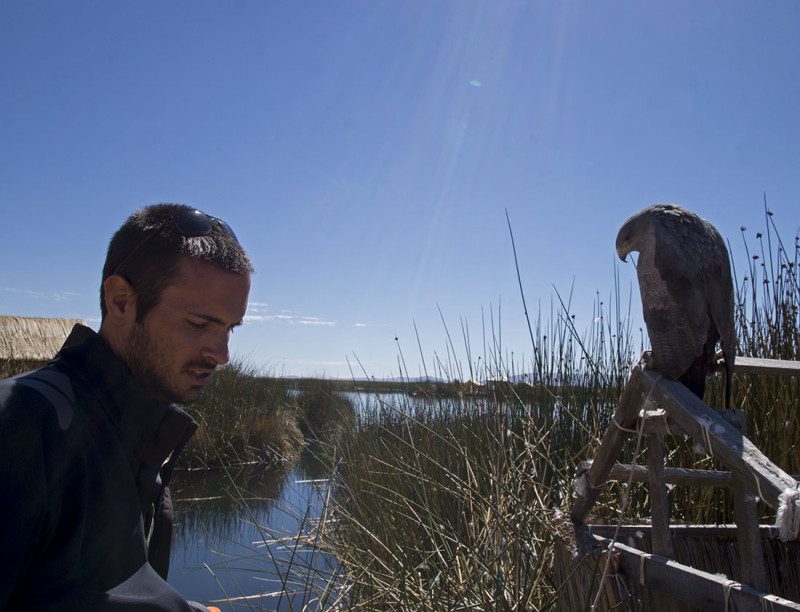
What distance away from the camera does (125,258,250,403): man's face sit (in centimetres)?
88

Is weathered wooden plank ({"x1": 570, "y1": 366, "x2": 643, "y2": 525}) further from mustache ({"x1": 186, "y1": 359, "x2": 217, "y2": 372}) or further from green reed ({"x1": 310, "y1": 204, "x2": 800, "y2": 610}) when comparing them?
mustache ({"x1": 186, "y1": 359, "x2": 217, "y2": 372})

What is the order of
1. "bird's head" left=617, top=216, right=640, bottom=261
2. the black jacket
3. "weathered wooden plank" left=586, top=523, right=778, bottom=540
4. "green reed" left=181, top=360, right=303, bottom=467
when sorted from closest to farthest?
the black jacket, "bird's head" left=617, top=216, right=640, bottom=261, "weathered wooden plank" left=586, top=523, right=778, bottom=540, "green reed" left=181, top=360, right=303, bottom=467

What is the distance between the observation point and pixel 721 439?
1.05 meters

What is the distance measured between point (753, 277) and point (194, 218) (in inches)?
113

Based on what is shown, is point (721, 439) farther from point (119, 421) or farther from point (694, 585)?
point (119, 421)

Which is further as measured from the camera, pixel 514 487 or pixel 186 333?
pixel 514 487

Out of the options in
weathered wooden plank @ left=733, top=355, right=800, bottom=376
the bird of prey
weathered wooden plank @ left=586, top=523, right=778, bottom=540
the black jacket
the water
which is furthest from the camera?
the water

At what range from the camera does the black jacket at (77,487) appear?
0.58 m

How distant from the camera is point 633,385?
142 cm

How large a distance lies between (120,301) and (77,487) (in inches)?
→ 12.9

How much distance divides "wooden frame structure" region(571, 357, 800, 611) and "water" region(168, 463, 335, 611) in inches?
64.5

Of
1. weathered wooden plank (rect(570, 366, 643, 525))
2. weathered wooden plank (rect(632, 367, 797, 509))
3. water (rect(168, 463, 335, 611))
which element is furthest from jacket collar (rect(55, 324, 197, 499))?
water (rect(168, 463, 335, 611))

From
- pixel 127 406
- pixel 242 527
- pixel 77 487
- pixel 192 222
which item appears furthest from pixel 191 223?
pixel 242 527

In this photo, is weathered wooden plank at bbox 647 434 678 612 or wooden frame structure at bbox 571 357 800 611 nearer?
wooden frame structure at bbox 571 357 800 611
